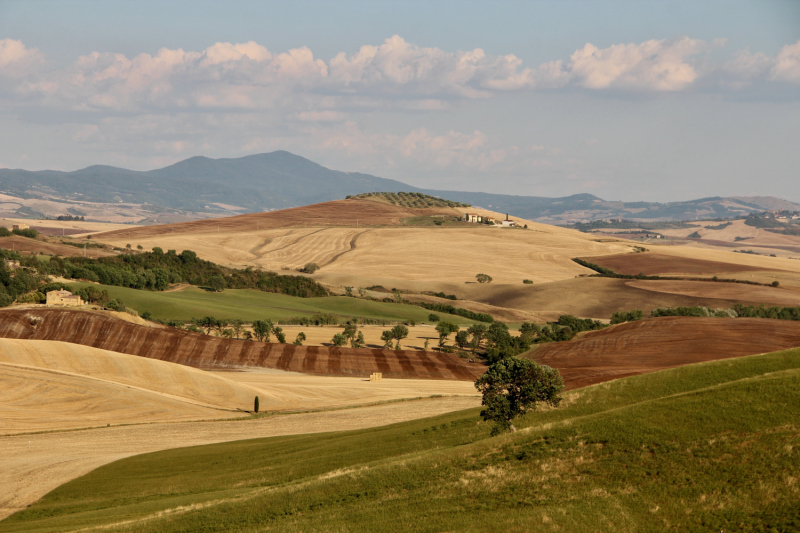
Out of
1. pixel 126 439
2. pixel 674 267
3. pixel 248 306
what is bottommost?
pixel 248 306

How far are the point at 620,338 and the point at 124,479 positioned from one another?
7594 cm

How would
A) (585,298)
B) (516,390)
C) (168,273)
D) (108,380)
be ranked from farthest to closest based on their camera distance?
1. (168,273)
2. (585,298)
3. (108,380)
4. (516,390)

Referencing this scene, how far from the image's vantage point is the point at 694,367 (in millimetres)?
39969

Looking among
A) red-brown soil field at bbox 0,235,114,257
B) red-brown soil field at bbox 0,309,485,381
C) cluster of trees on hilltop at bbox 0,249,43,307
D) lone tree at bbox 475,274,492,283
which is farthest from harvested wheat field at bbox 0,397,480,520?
red-brown soil field at bbox 0,235,114,257

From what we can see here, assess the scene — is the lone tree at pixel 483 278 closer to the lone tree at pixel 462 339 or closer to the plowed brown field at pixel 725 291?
the plowed brown field at pixel 725 291

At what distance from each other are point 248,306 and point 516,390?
359 ft

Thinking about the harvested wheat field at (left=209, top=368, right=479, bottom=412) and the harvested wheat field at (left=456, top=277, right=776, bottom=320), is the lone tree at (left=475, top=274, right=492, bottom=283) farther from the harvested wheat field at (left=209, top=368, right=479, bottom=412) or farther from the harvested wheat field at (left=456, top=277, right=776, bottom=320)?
the harvested wheat field at (left=209, top=368, right=479, bottom=412)

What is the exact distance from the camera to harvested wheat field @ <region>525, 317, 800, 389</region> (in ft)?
263

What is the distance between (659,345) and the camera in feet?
297

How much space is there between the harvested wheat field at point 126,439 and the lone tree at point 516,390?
19640mm

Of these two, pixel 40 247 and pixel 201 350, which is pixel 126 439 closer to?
pixel 201 350

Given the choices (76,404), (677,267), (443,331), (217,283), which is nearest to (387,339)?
(443,331)

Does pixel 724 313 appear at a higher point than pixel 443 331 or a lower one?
higher

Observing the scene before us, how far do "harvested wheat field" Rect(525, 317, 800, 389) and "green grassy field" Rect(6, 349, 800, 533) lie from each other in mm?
43707
